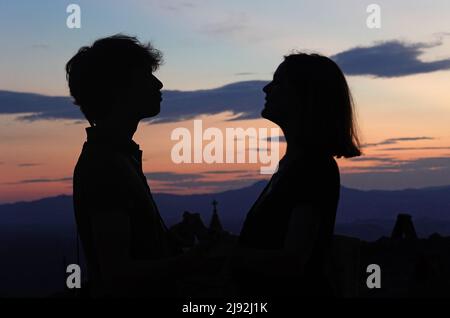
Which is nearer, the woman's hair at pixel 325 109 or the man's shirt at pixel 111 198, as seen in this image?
the man's shirt at pixel 111 198

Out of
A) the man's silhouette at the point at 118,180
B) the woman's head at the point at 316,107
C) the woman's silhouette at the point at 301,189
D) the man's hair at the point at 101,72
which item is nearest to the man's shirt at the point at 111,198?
the man's silhouette at the point at 118,180

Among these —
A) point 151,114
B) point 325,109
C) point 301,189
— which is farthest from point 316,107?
point 151,114

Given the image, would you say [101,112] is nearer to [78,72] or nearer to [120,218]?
[78,72]

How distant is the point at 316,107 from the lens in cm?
424

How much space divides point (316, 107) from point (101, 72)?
1258 mm

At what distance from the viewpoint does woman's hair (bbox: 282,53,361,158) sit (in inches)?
165

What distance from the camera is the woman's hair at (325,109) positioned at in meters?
4.19

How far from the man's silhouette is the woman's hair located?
35.0 inches

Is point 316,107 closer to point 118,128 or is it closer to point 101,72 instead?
point 118,128

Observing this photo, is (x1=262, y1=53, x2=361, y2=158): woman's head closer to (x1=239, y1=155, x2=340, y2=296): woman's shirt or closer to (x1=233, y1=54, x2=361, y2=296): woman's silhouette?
(x1=233, y1=54, x2=361, y2=296): woman's silhouette

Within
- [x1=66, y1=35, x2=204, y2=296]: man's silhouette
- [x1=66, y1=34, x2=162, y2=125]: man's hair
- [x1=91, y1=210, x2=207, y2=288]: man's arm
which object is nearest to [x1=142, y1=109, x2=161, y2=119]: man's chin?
[x1=66, y1=35, x2=204, y2=296]: man's silhouette

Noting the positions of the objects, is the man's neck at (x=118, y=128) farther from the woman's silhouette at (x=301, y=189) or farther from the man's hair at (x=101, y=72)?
the woman's silhouette at (x=301, y=189)
